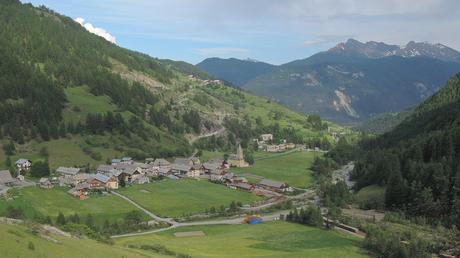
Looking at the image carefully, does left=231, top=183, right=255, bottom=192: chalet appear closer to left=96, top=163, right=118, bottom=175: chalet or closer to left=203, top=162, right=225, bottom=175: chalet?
left=203, top=162, right=225, bottom=175: chalet

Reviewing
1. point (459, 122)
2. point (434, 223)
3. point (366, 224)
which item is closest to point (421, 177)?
point (434, 223)

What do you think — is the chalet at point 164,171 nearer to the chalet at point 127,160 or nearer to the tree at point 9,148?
the chalet at point 127,160

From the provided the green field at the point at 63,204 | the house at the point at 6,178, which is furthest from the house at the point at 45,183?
the house at the point at 6,178

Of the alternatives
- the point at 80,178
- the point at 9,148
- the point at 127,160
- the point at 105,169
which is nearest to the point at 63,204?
the point at 80,178

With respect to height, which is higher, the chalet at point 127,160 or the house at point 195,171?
the chalet at point 127,160

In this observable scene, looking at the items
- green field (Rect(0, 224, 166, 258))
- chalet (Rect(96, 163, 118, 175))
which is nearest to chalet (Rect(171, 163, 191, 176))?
chalet (Rect(96, 163, 118, 175))

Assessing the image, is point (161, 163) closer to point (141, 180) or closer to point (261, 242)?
point (141, 180)
